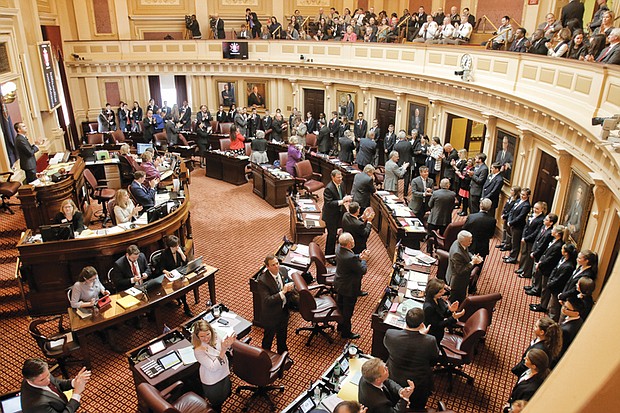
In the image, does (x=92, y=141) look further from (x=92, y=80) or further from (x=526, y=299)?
(x=526, y=299)

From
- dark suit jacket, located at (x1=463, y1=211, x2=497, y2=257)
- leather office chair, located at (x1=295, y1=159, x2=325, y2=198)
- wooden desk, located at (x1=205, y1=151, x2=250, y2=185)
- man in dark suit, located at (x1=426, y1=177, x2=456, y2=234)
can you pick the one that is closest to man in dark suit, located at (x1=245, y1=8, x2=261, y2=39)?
wooden desk, located at (x1=205, y1=151, x2=250, y2=185)

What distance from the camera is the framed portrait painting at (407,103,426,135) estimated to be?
1453cm

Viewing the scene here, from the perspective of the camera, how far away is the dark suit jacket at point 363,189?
989cm

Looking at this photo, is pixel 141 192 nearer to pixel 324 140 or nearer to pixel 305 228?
pixel 305 228

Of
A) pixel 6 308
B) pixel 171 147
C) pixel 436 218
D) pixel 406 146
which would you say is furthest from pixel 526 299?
pixel 171 147

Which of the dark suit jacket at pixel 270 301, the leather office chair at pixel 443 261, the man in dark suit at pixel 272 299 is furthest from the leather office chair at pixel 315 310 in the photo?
the leather office chair at pixel 443 261

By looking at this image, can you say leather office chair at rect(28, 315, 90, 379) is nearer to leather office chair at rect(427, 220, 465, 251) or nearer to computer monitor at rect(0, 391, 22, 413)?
computer monitor at rect(0, 391, 22, 413)

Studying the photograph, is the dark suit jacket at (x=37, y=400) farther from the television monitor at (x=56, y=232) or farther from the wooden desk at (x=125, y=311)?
the television monitor at (x=56, y=232)

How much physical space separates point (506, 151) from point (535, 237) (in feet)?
10.1

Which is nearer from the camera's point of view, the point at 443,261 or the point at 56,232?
the point at 56,232

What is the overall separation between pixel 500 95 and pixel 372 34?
7.14 meters

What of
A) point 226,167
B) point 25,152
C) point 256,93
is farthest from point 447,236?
point 256,93

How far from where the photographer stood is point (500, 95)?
33.6 ft

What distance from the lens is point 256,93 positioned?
20359 mm
